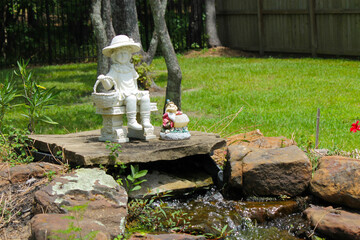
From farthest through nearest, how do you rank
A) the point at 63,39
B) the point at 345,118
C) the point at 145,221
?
the point at 63,39 < the point at 345,118 < the point at 145,221

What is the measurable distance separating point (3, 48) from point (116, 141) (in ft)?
43.0

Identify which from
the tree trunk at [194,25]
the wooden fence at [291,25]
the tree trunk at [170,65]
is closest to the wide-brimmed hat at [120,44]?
the tree trunk at [170,65]

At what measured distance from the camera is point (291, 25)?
15469 millimetres

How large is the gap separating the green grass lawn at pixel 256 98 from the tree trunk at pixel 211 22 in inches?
108

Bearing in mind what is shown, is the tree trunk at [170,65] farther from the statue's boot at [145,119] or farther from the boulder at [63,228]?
the boulder at [63,228]

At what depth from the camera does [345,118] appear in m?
8.29

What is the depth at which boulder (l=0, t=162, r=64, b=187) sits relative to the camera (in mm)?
5174

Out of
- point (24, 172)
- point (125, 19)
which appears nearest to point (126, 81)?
point (24, 172)

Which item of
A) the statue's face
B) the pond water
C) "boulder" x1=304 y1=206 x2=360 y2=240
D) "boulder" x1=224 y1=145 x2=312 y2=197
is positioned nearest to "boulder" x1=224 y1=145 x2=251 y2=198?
"boulder" x1=224 y1=145 x2=312 y2=197

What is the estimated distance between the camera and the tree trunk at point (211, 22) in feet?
57.8

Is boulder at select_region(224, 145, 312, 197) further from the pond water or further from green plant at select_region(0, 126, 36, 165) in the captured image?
green plant at select_region(0, 126, 36, 165)

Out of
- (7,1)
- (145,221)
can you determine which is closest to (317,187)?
(145,221)

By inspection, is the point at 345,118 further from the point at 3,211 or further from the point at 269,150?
the point at 3,211

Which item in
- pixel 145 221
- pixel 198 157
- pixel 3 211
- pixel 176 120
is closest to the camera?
pixel 3 211
